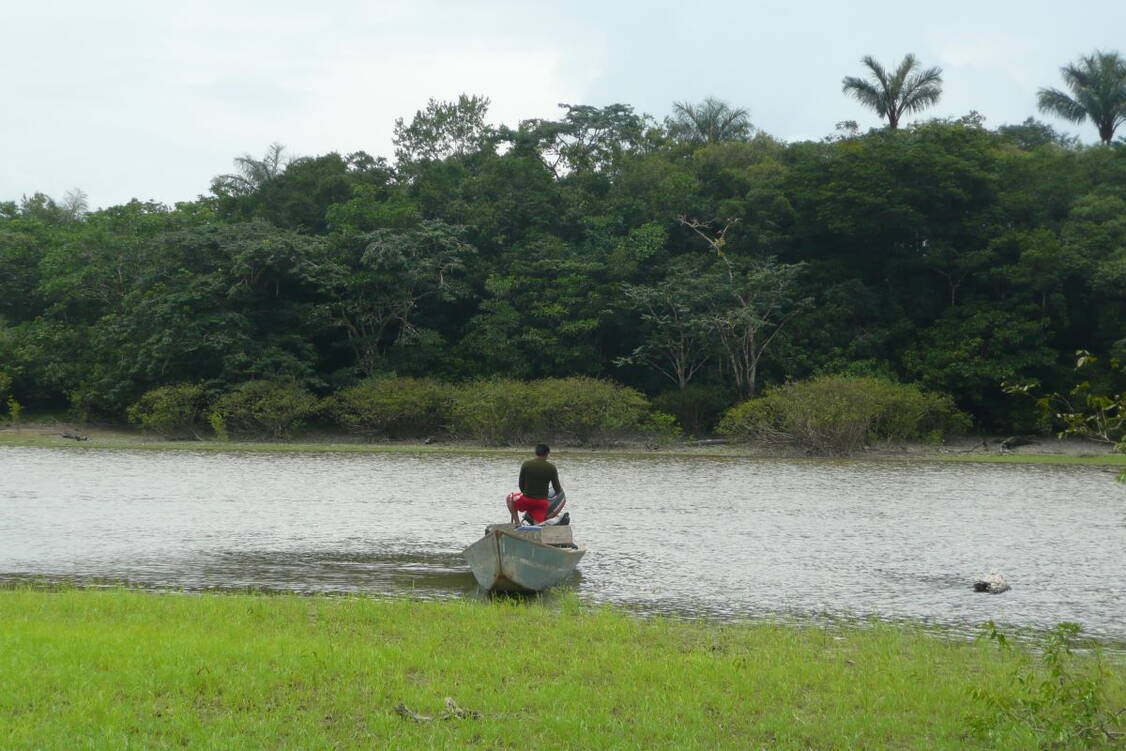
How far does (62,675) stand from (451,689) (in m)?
2.71

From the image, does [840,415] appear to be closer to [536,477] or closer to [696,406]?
[696,406]

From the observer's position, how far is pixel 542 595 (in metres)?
13.5

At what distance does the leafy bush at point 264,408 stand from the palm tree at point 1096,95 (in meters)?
39.9

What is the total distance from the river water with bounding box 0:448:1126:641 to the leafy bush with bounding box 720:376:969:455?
3682mm

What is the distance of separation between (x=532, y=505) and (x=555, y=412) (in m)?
26.5

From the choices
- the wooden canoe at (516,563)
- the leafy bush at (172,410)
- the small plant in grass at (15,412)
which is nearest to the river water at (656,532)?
the wooden canoe at (516,563)

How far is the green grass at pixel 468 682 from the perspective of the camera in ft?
22.2

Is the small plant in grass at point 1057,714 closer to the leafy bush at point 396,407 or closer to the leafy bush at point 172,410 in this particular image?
the leafy bush at point 396,407

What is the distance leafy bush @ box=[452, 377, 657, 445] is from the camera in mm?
42188

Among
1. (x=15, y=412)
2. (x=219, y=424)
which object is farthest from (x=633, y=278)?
(x=15, y=412)

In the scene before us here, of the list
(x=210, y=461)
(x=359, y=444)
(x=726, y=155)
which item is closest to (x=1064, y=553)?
(x=210, y=461)

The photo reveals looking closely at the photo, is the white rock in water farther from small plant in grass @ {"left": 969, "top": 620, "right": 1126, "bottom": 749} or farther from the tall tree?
the tall tree

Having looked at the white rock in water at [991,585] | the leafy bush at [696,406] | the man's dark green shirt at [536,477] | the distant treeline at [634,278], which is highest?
the distant treeline at [634,278]

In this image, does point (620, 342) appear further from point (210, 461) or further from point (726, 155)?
point (210, 461)
